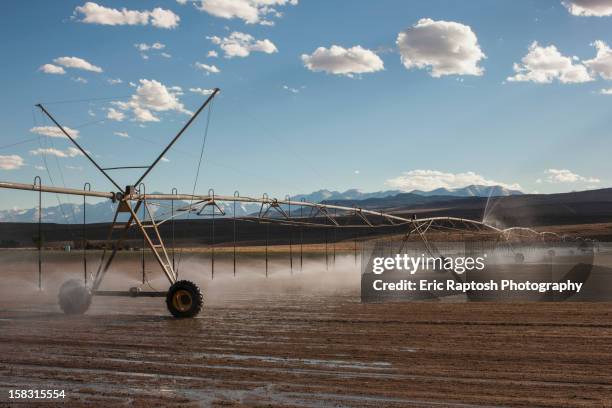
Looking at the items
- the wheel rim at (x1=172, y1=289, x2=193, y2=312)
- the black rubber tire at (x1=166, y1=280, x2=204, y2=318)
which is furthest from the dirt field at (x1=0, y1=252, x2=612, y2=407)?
the wheel rim at (x1=172, y1=289, x2=193, y2=312)

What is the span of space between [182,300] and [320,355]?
285 inches

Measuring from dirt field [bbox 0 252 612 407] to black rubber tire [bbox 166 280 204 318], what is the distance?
43 cm

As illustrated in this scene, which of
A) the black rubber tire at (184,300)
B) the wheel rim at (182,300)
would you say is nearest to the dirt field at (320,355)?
the black rubber tire at (184,300)

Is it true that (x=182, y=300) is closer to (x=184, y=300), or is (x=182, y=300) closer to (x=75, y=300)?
(x=184, y=300)

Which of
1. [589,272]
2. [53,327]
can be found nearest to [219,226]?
[589,272]

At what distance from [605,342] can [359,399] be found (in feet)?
22.5

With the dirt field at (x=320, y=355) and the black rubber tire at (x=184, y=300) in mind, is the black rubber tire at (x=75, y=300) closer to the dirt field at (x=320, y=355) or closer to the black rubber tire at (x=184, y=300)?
the dirt field at (x=320, y=355)

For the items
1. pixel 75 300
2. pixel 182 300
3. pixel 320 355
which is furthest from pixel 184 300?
pixel 320 355

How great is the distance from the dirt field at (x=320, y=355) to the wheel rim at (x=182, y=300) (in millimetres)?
571

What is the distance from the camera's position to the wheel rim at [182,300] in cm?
1756

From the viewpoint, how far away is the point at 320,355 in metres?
11.7

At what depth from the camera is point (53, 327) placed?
15977 millimetres

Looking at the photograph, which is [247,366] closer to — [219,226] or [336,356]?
[336,356]

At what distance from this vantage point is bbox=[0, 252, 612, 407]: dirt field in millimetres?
8938
